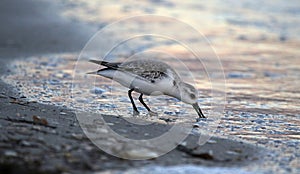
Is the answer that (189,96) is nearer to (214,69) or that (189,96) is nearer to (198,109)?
(198,109)

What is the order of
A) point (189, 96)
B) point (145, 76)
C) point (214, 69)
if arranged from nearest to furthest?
point (145, 76)
point (189, 96)
point (214, 69)

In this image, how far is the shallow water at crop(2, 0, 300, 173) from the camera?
251 inches

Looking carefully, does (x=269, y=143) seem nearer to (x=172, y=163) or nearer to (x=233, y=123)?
(x=233, y=123)

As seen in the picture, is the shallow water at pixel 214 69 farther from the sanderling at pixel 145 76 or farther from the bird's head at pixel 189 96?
the sanderling at pixel 145 76

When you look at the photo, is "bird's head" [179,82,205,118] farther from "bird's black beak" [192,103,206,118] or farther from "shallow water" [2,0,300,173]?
"shallow water" [2,0,300,173]

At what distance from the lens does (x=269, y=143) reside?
17.9ft

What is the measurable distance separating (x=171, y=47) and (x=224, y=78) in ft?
8.61


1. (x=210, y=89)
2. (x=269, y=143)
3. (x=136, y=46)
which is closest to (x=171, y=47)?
(x=136, y=46)

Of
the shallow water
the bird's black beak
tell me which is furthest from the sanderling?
the shallow water

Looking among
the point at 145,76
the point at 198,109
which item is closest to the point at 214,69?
the point at 198,109

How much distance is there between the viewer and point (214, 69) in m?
9.63

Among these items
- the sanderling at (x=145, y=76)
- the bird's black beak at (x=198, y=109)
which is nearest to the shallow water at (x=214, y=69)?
the bird's black beak at (x=198, y=109)

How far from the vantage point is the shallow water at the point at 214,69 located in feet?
20.9

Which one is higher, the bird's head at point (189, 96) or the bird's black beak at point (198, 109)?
the bird's head at point (189, 96)
